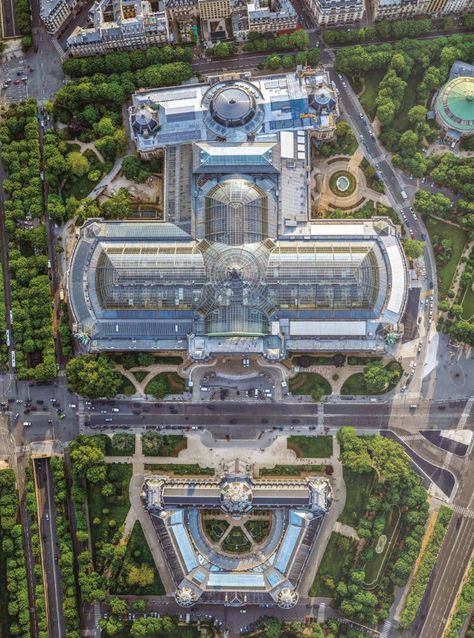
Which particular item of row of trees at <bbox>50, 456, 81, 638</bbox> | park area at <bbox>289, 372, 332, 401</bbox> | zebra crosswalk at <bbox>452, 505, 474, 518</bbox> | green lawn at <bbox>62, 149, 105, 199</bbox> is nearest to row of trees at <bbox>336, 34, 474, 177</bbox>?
park area at <bbox>289, 372, 332, 401</bbox>

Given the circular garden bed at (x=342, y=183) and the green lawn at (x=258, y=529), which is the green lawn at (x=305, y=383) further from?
the circular garden bed at (x=342, y=183)

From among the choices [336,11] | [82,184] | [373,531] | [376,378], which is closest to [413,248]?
A: [376,378]

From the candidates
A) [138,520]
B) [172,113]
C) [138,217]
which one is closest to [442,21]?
[172,113]

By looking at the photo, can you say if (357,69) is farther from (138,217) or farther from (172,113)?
(138,217)

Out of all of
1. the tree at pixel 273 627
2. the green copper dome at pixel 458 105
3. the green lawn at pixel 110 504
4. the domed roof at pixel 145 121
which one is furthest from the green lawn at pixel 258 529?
the green copper dome at pixel 458 105

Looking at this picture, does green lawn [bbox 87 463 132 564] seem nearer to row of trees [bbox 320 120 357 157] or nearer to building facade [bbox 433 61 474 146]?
row of trees [bbox 320 120 357 157]
